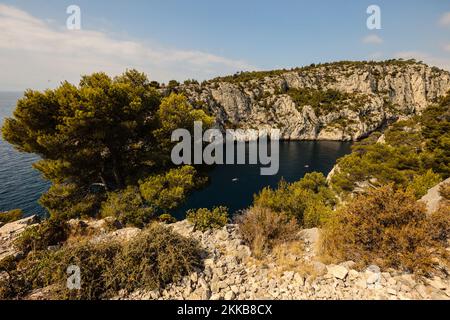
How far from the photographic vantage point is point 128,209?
41.2 ft

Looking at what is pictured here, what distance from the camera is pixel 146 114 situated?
15258mm

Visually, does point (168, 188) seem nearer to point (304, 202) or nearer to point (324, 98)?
point (304, 202)

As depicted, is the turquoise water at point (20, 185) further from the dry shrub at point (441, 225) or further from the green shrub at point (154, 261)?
the dry shrub at point (441, 225)

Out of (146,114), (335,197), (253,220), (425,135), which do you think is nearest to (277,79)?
(425,135)

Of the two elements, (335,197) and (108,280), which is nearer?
(108,280)

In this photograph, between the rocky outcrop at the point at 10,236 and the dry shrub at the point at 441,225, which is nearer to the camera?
the dry shrub at the point at 441,225

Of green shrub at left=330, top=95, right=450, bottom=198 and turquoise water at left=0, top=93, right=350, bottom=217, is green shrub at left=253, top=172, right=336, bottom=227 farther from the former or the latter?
turquoise water at left=0, top=93, right=350, bottom=217

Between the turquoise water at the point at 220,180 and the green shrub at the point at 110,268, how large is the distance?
12.1 metres

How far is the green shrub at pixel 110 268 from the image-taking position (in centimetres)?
542

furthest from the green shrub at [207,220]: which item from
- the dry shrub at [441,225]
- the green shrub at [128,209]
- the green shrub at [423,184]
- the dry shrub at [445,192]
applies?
the green shrub at [423,184]

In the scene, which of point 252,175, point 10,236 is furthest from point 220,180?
point 10,236

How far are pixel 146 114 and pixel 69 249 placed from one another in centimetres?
1085

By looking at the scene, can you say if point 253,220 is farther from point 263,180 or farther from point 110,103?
Result: point 263,180
